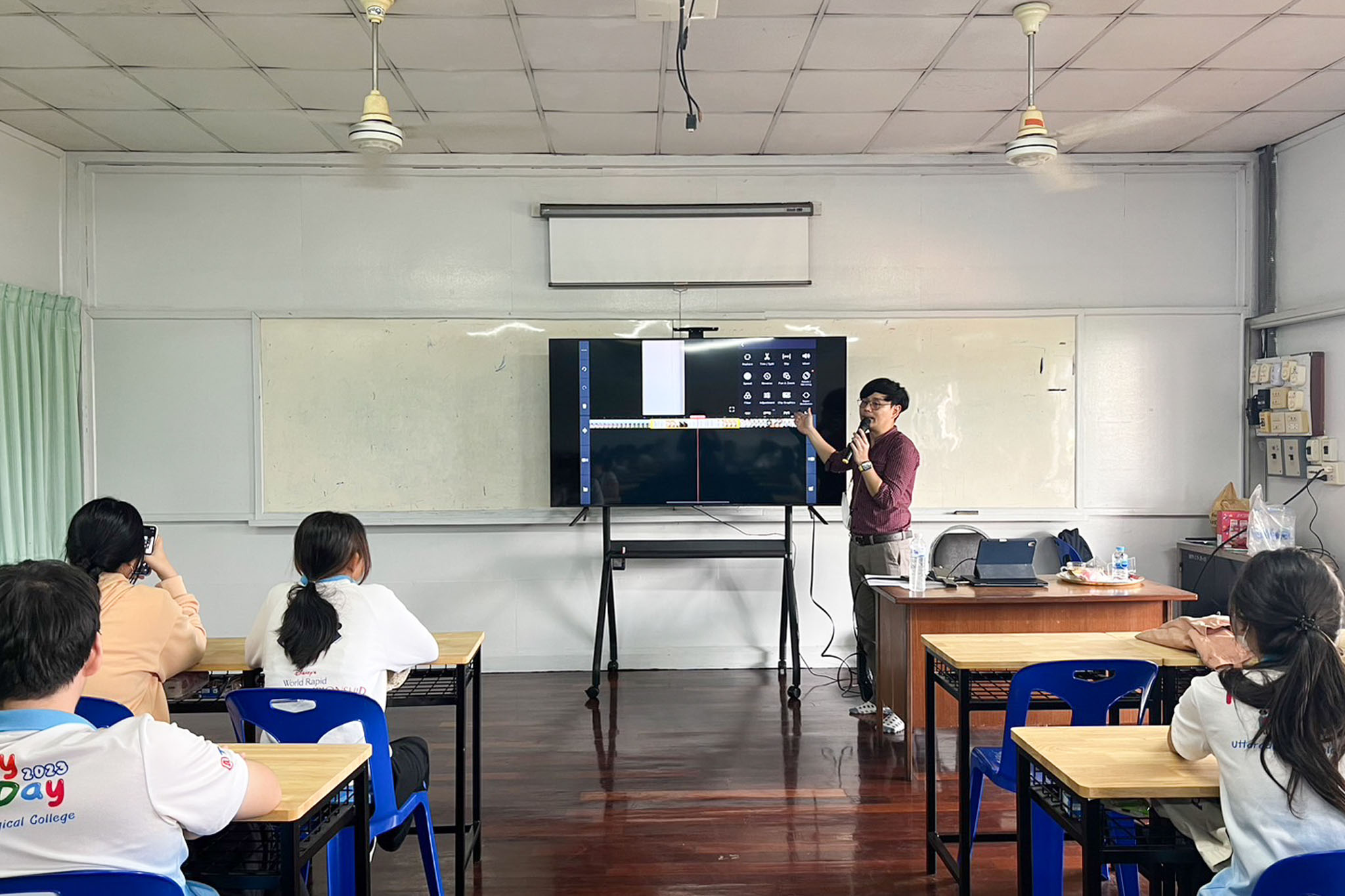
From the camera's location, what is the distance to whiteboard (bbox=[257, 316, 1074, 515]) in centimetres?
508

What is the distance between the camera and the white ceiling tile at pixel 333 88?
13.1ft

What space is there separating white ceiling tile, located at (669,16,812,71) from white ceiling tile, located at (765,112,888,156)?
637 millimetres

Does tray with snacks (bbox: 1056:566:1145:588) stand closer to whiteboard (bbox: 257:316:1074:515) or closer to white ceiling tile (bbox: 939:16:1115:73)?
whiteboard (bbox: 257:316:1074:515)

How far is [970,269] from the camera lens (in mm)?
5199

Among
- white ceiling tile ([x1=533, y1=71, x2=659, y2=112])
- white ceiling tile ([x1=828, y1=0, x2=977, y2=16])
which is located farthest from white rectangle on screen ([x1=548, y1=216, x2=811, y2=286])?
white ceiling tile ([x1=828, y1=0, x2=977, y2=16])

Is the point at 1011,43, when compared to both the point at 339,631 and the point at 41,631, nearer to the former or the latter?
the point at 339,631

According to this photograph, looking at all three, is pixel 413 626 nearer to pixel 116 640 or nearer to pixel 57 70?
pixel 116 640

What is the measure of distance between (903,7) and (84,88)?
142 inches

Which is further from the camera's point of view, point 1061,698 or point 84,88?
point 84,88

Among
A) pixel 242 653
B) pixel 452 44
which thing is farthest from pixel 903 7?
pixel 242 653

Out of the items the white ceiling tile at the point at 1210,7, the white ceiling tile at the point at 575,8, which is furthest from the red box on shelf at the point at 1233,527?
the white ceiling tile at the point at 575,8

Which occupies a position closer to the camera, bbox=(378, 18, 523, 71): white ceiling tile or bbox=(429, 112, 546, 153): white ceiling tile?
bbox=(378, 18, 523, 71): white ceiling tile

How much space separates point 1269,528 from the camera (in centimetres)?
425

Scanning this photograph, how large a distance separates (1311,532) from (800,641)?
2.77 metres
